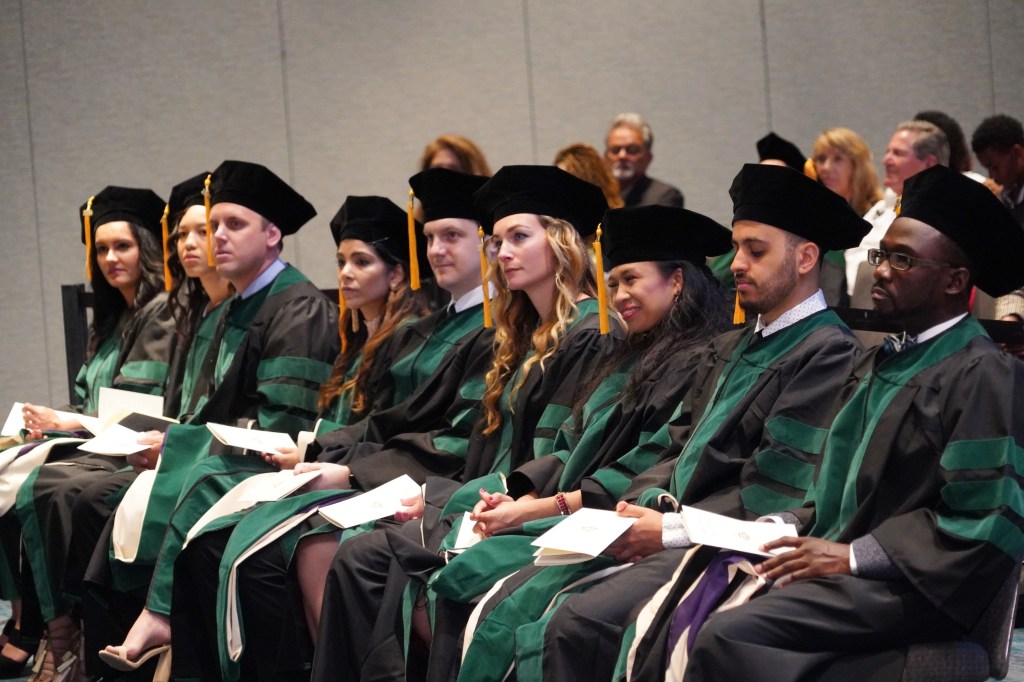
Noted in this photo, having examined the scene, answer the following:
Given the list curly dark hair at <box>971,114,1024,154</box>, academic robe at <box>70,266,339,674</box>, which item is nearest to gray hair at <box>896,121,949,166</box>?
curly dark hair at <box>971,114,1024,154</box>

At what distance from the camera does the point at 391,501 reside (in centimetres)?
430

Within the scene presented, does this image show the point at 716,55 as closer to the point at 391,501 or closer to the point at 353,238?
the point at 353,238

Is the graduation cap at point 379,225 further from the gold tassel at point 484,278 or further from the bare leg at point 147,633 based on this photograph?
the bare leg at point 147,633

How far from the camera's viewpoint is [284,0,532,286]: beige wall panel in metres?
8.58

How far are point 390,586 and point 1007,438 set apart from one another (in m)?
1.81

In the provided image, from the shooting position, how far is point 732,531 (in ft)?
10.1

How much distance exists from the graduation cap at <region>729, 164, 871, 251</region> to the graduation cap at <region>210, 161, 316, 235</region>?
2.60 metres

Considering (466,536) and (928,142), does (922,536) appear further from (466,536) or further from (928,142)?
(928,142)

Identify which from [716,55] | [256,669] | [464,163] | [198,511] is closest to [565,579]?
[256,669]

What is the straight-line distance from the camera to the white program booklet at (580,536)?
3.25 meters

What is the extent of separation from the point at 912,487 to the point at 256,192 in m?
3.51

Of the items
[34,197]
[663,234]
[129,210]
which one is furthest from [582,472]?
[34,197]

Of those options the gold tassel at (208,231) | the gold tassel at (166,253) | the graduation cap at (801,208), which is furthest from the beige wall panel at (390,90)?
the graduation cap at (801,208)

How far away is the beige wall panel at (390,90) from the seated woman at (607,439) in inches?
178
